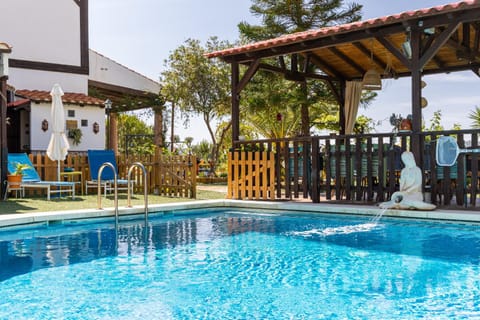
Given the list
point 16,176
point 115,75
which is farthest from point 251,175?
point 115,75

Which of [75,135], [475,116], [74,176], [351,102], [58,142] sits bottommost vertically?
[74,176]

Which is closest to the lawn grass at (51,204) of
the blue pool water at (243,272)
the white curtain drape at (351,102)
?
the blue pool water at (243,272)

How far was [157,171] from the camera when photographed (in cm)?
1325

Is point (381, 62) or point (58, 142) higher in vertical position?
point (381, 62)

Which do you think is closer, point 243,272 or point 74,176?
point 243,272

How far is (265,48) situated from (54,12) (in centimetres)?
1084

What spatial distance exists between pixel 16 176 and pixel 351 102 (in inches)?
344

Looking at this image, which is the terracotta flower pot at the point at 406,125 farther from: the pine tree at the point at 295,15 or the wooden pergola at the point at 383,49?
the pine tree at the point at 295,15

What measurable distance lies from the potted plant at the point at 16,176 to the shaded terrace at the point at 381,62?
500 centimetres

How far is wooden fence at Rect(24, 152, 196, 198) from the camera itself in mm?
12477

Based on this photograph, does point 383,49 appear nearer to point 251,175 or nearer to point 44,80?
point 251,175

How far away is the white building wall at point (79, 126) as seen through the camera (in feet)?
52.7

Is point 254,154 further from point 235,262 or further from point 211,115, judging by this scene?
point 211,115

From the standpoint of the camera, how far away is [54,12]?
1816cm
